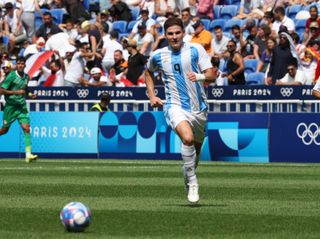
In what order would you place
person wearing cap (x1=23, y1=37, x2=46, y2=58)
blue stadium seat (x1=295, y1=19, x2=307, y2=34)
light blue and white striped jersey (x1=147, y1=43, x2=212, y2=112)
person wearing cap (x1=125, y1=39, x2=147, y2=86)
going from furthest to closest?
person wearing cap (x1=23, y1=37, x2=46, y2=58)
blue stadium seat (x1=295, y1=19, x2=307, y2=34)
person wearing cap (x1=125, y1=39, x2=147, y2=86)
light blue and white striped jersey (x1=147, y1=43, x2=212, y2=112)

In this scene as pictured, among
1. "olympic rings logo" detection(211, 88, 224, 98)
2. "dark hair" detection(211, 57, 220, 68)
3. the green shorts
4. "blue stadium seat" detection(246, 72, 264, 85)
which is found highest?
"dark hair" detection(211, 57, 220, 68)

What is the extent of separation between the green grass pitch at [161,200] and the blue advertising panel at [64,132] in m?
3.28

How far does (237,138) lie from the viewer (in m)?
25.1

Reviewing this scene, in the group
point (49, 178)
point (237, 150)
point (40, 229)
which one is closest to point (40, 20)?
point (237, 150)

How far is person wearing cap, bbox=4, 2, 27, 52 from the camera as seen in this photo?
1380 inches

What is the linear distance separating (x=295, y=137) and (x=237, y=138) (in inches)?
52.4

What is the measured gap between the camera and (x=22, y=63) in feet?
81.9

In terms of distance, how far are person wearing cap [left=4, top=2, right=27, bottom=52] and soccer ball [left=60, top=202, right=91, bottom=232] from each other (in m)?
24.0

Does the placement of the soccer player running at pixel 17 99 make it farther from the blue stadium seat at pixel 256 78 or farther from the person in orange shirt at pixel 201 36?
the blue stadium seat at pixel 256 78

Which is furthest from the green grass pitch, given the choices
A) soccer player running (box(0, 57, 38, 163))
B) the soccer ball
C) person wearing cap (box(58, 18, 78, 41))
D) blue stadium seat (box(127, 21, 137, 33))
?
blue stadium seat (box(127, 21, 137, 33))

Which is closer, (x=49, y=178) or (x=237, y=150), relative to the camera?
(x=49, y=178)

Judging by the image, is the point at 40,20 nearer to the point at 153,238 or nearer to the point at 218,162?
the point at 218,162

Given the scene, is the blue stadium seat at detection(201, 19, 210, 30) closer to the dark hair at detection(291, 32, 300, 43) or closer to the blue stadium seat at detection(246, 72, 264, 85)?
the blue stadium seat at detection(246, 72, 264, 85)

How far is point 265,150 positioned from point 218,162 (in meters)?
1.03
